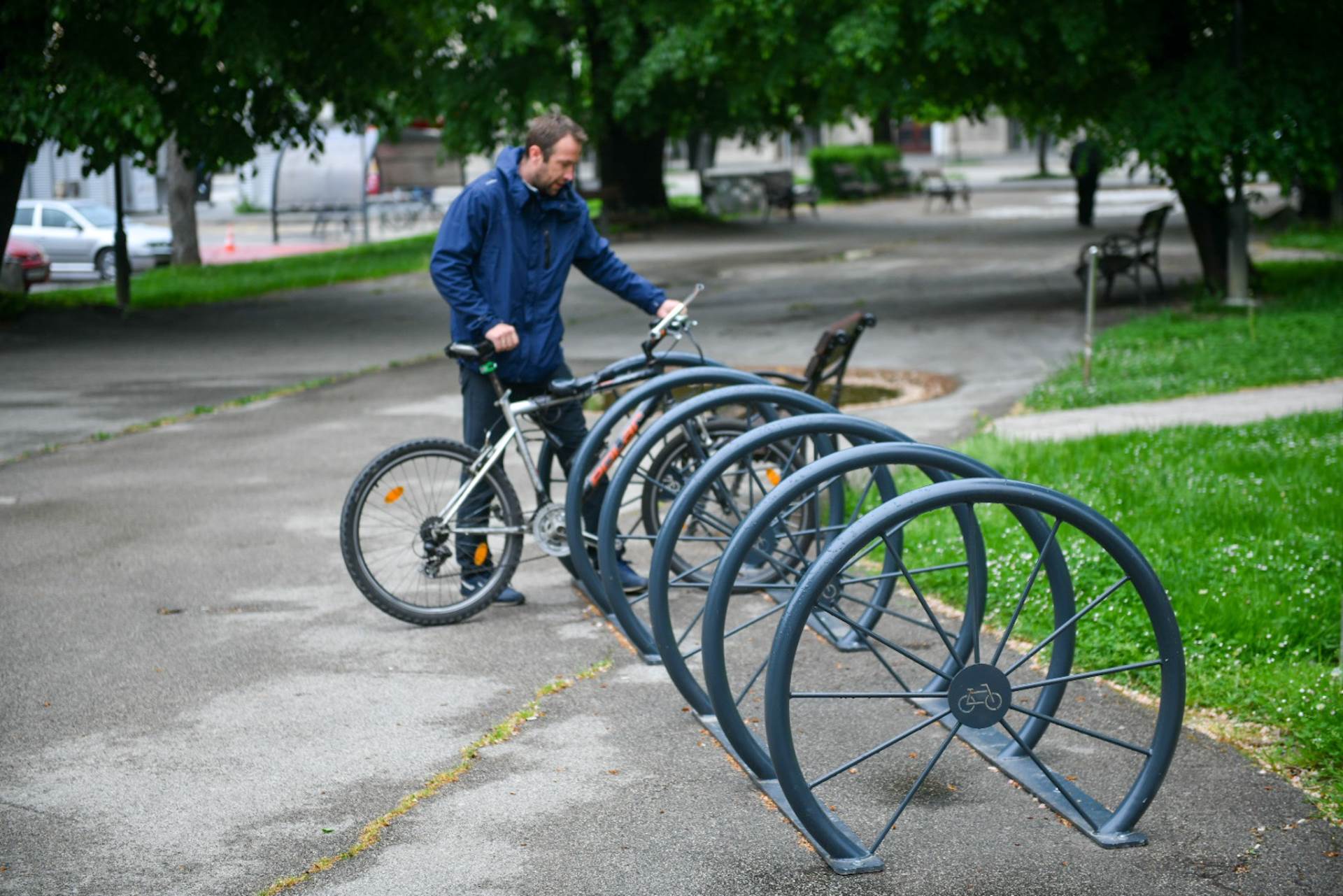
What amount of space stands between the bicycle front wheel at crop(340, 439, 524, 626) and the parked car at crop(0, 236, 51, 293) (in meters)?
15.0

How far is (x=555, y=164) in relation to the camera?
236 inches

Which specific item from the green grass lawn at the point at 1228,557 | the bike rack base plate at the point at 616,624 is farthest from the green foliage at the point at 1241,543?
the bike rack base plate at the point at 616,624

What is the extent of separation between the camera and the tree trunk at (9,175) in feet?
48.6

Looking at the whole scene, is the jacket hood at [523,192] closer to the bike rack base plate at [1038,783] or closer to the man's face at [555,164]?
the man's face at [555,164]

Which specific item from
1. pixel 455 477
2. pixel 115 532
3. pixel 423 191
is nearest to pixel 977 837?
pixel 455 477

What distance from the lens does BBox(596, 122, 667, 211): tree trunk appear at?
31.8 meters

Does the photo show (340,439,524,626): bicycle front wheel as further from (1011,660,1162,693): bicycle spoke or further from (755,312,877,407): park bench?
(1011,660,1162,693): bicycle spoke

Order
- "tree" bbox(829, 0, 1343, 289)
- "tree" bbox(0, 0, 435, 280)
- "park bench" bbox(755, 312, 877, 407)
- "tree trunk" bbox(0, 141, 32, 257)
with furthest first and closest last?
"tree trunk" bbox(0, 141, 32, 257) → "tree" bbox(0, 0, 435, 280) → "tree" bbox(829, 0, 1343, 289) → "park bench" bbox(755, 312, 877, 407)

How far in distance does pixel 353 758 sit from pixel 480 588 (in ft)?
5.30

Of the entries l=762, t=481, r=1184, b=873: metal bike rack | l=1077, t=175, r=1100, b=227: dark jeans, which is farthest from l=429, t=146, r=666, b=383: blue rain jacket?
l=1077, t=175, r=1100, b=227: dark jeans

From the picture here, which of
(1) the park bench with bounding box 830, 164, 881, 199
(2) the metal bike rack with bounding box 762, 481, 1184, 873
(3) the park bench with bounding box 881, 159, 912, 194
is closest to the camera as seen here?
(2) the metal bike rack with bounding box 762, 481, 1184, 873

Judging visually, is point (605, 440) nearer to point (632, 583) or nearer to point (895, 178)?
point (632, 583)

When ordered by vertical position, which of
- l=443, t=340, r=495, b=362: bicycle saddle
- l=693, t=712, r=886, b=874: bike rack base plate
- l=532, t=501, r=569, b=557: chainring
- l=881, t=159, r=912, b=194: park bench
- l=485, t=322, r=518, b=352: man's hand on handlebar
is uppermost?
l=881, t=159, r=912, b=194: park bench

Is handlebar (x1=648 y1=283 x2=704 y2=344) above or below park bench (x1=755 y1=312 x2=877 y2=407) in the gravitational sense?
above
